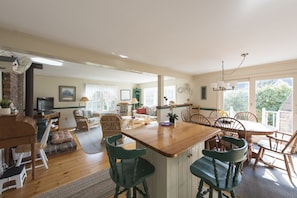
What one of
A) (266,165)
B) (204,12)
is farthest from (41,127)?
(266,165)

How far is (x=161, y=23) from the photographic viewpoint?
1.62 meters

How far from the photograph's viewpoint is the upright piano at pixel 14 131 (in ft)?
5.92

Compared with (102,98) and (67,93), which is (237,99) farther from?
(67,93)

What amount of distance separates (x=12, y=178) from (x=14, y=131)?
683 millimetres

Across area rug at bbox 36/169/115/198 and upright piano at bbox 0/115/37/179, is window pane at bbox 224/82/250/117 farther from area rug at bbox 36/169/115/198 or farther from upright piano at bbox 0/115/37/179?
upright piano at bbox 0/115/37/179

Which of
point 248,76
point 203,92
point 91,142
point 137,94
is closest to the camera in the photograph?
point 91,142

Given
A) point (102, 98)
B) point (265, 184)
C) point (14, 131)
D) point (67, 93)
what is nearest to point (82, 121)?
point (67, 93)

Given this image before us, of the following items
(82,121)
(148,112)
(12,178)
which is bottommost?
(12,178)

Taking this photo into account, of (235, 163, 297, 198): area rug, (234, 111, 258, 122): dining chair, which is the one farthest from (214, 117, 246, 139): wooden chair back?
(234, 111, 258, 122): dining chair

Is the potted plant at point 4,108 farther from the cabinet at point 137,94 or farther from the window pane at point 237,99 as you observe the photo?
the cabinet at point 137,94

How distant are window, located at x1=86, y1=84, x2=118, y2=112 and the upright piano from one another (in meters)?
4.55

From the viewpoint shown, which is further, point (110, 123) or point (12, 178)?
point (110, 123)

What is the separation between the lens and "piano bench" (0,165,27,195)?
5.88ft

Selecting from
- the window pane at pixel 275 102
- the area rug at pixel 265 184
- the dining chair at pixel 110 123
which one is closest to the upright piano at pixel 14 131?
the dining chair at pixel 110 123
